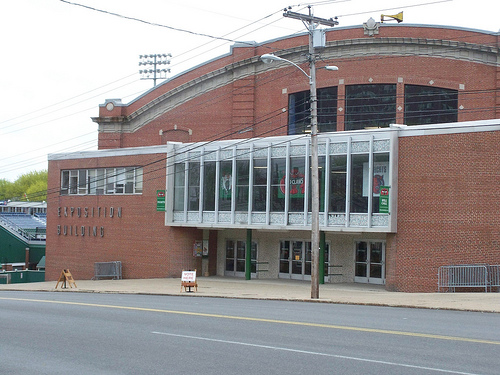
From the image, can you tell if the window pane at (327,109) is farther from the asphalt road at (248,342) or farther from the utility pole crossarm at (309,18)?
the asphalt road at (248,342)

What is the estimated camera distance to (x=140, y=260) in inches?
1447

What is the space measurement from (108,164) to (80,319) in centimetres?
2344

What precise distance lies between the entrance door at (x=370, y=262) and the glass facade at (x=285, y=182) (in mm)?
3380

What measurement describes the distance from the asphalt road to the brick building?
929cm

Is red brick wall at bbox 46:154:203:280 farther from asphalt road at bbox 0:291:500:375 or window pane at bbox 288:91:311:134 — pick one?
asphalt road at bbox 0:291:500:375

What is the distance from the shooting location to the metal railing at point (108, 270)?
1489 inches

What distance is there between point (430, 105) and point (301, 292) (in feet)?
48.7

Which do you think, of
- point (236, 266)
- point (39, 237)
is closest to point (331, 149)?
point (236, 266)

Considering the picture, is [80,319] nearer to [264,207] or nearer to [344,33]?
[264,207]

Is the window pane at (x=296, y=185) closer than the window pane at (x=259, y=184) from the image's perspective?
Yes

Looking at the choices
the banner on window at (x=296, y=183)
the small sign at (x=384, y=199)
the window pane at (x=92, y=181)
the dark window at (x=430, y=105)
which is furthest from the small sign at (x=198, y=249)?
the dark window at (x=430, y=105)

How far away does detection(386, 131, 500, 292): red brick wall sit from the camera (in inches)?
→ 987

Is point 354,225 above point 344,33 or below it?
below

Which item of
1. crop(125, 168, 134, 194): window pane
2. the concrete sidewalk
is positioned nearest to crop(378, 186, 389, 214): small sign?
the concrete sidewalk
